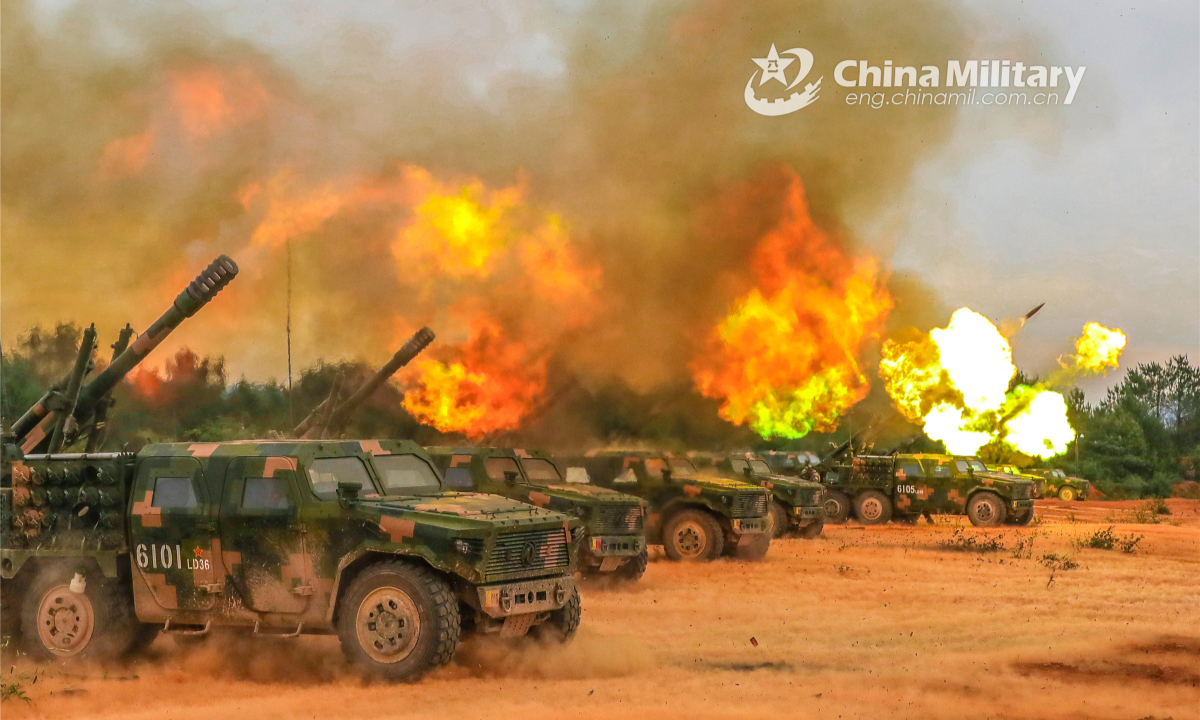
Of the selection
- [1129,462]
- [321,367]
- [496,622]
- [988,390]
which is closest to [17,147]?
[321,367]

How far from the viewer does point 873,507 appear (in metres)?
27.8

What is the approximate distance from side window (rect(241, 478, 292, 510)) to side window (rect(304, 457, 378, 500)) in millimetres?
237

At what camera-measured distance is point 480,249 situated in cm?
2350

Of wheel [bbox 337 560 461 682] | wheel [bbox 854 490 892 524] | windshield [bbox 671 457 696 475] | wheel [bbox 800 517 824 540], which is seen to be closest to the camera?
wheel [bbox 337 560 461 682]

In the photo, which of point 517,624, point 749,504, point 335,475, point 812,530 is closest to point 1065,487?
point 812,530

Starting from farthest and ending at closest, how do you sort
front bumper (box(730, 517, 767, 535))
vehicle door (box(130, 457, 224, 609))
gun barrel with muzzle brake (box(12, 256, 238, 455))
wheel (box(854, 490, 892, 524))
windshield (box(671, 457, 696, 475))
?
1. wheel (box(854, 490, 892, 524))
2. windshield (box(671, 457, 696, 475))
3. front bumper (box(730, 517, 767, 535))
4. gun barrel with muzzle brake (box(12, 256, 238, 455))
5. vehicle door (box(130, 457, 224, 609))

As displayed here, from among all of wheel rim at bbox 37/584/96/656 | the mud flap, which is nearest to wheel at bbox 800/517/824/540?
the mud flap

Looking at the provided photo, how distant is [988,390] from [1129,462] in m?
24.0

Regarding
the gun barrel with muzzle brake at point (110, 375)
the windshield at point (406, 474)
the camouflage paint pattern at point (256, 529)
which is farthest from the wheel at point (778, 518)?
the camouflage paint pattern at point (256, 529)

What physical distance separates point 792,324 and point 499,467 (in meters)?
11.4

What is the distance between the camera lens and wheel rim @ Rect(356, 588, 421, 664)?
29.3 feet

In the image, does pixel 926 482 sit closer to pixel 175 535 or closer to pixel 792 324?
pixel 792 324

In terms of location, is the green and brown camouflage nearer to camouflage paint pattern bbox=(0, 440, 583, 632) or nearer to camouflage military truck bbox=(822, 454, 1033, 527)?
camouflage paint pattern bbox=(0, 440, 583, 632)

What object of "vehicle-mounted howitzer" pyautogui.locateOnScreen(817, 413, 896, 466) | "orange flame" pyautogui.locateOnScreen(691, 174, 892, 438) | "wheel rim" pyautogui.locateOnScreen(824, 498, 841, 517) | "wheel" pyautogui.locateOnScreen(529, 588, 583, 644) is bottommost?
"wheel" pyautogui.locateOnScreen(529, 588, 583, 644)
